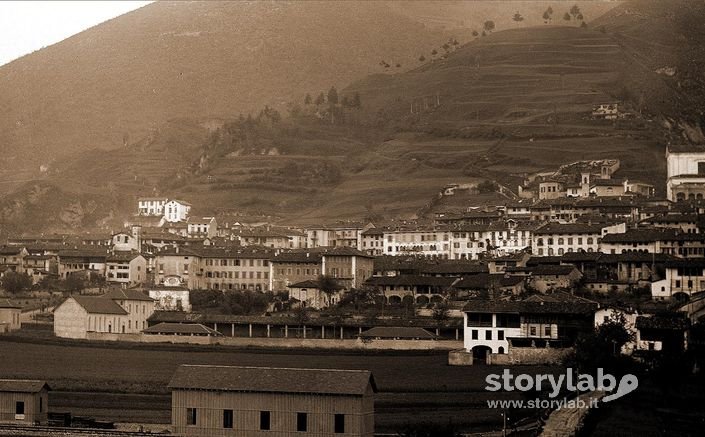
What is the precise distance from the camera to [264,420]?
47.7 m

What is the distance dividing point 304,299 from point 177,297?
8.26 metres

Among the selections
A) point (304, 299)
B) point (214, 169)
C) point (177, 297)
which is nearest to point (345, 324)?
point (304, 299)

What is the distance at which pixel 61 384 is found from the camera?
6209 cm

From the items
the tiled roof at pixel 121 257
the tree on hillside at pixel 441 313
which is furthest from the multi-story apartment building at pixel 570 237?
the tiled roof at pixel 121 257

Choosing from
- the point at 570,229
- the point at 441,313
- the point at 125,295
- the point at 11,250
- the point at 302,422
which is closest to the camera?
the point at 302,422

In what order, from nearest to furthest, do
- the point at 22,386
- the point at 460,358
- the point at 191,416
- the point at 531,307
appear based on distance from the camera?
1. the point at 191,416
2. the point at 22,386
3. the point at 460,358
4. the point at 531,307

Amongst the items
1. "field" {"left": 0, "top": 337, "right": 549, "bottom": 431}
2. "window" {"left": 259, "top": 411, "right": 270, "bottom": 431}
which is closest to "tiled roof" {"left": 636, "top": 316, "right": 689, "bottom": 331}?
"field" {"left": 0, "top": 337, "right": 549, "bottom": 431}

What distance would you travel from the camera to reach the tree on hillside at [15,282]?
96.2 metres

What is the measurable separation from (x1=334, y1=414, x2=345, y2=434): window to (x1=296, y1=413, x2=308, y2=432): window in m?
0.98

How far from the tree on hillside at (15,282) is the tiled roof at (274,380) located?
49.4 metres

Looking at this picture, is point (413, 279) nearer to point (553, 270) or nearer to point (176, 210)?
point (553, 270)

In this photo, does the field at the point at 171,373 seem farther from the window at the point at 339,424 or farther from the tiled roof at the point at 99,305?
the tiled roof at the point at 99,305

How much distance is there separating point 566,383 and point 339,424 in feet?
43.7

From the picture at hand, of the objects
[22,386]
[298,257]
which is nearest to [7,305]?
[298,257]
